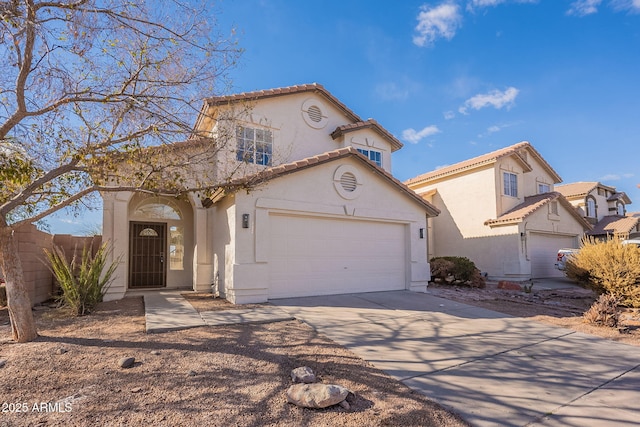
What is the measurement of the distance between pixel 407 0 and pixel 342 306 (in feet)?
31.8

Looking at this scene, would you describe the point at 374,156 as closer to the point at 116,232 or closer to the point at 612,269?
the point at 612,269

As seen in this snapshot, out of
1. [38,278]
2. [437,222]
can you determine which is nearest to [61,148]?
[38,278]

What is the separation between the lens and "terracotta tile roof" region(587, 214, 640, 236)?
22.3 m

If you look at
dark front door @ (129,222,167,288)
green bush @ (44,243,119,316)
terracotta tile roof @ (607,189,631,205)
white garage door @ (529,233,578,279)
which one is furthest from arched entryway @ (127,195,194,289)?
terracotta tile roof @ (607,189,631,205)

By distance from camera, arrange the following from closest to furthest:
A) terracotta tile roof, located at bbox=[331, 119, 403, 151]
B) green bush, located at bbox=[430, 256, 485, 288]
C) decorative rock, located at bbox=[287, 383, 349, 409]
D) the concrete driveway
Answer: decorative rock, located at bbox=[287, 383, 349, 409], the concrete driveway, terracotta tile roof, located at bbox=[331, 119, 403, 151], green bush, located at bbox=[430, 256, 485, 288]

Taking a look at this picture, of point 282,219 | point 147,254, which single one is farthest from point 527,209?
point 147,254

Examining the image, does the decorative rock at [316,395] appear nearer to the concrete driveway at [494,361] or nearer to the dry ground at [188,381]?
the dry ground at [188,381]

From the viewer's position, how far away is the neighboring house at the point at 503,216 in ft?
56.4

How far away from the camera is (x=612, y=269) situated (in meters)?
9.85

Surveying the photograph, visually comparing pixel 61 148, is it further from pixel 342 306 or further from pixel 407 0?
pixel 407 0

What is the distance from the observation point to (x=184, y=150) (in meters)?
7.75

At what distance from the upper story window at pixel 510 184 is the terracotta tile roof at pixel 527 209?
31.1 inches

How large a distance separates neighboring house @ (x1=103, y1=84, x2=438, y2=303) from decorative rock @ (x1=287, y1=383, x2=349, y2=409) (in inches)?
182

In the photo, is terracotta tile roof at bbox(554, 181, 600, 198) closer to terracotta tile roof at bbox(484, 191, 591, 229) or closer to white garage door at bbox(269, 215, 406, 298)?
terracotta tile roof at bbox(484, 191, 591, 229)
